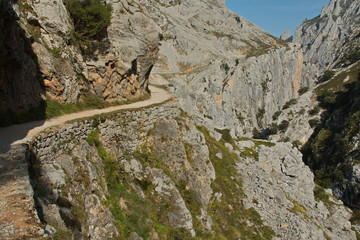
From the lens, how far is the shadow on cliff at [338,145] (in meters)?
66.1

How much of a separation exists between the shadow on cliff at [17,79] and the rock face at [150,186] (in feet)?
9.17

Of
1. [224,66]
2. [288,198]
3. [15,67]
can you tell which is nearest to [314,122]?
[224,66]

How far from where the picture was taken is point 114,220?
11750mm

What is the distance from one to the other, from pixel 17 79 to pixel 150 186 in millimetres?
9893

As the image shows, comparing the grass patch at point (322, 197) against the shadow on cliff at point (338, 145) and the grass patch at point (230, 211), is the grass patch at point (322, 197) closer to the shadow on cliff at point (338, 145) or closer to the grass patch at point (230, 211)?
the grass patch at point (230, 211)

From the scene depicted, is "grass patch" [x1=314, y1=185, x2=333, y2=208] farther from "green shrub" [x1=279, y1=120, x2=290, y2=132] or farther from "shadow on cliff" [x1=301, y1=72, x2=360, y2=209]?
"green shrub" [x1=279, y1=120, x2=290, y2=132]

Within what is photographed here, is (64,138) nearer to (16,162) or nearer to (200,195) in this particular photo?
(16,162)

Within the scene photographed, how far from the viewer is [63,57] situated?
1802 cm

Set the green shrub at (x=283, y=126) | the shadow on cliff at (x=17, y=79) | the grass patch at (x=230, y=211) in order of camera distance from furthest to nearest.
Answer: the green shrub at (x=283, y=126)
the grass patch at (x=230, y=211)
the shadow on cliff at (x=17, y=79)

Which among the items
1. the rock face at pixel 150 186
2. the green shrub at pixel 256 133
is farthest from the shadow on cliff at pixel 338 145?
the rock face at pixel 150 186

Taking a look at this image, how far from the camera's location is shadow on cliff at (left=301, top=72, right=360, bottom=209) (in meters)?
66.1

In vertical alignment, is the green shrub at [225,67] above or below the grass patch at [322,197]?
above

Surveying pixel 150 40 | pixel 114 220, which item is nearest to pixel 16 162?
pixel 114 220

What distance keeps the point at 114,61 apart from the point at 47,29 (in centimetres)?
570
